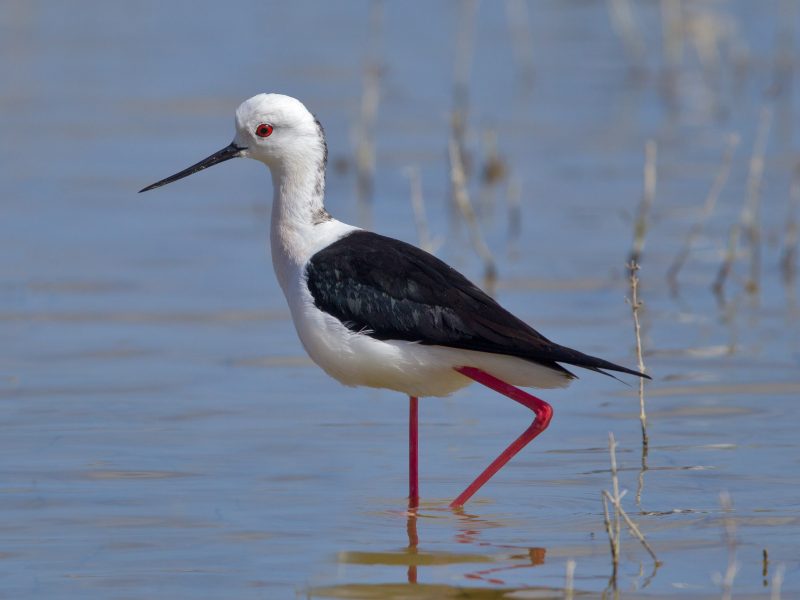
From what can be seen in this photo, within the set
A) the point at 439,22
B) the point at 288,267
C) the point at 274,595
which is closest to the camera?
the point at 274,595

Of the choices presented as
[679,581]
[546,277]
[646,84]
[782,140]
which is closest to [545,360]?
[679,581]

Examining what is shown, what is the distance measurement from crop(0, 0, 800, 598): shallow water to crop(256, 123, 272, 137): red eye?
48.1 inches

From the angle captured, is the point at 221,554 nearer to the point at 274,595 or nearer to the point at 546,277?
the point at 274,595

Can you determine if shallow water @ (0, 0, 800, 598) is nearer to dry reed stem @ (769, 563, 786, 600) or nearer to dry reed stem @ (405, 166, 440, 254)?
dry reed stem @ (769, 563, 786, 600)

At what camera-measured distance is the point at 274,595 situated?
4.70 metres

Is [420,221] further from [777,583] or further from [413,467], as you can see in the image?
[777,583]

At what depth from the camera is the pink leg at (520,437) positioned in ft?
18.3

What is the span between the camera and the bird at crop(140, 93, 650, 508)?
5480mm

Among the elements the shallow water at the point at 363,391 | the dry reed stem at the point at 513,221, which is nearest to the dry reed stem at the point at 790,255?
→ the shallow water at the point at 363,391

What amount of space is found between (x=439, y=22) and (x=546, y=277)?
876cm

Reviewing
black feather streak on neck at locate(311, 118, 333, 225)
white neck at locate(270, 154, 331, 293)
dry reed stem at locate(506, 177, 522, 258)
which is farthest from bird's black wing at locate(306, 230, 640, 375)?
dry reed stem at locate(506, 177, 522, 258)

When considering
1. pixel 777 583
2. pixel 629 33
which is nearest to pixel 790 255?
pixel 777 583

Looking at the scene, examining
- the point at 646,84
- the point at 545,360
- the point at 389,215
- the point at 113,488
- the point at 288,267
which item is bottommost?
the point at 113,488

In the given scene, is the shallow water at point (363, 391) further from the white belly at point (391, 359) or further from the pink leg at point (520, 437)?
the white belly at point (391, 359)
